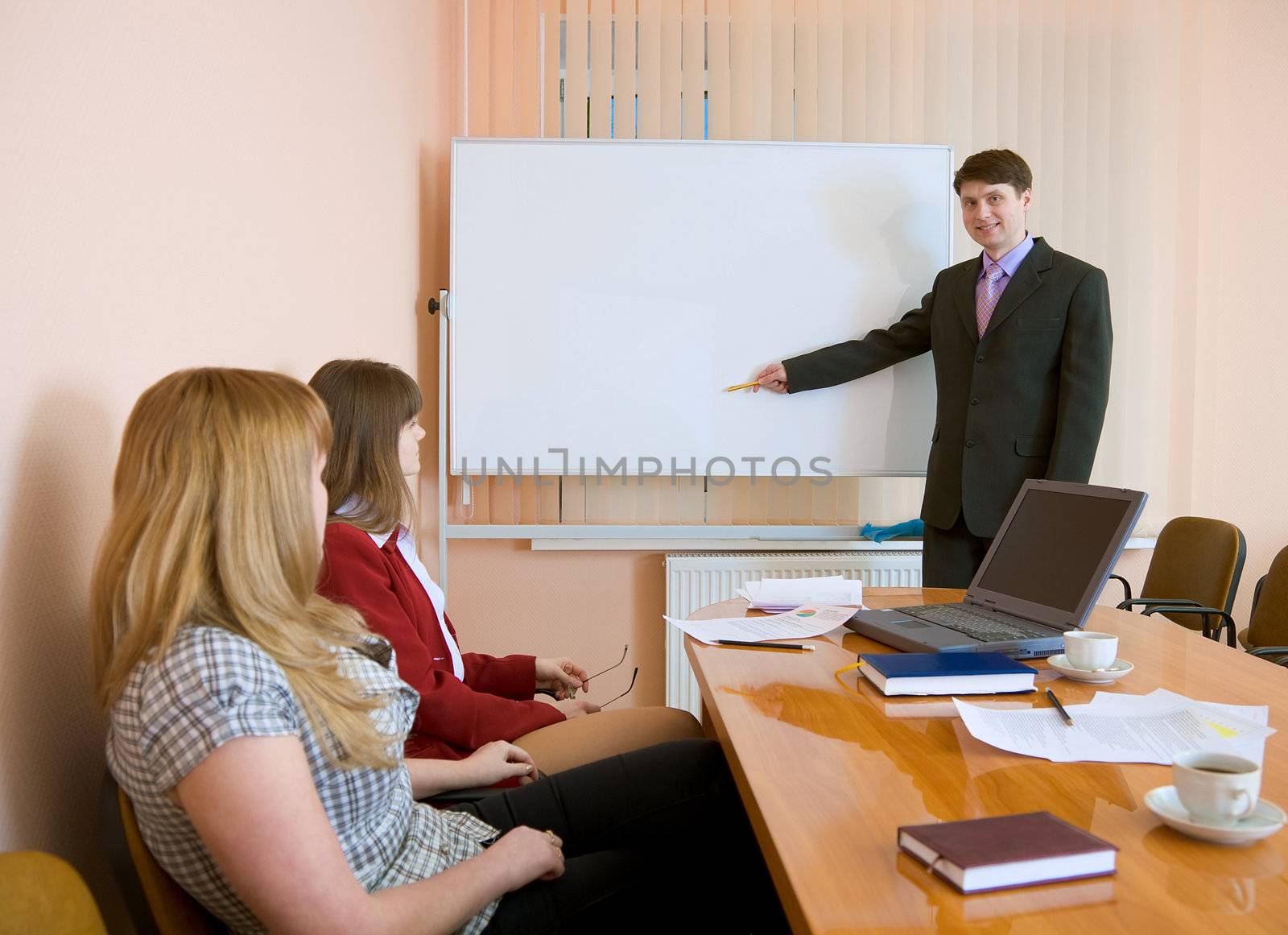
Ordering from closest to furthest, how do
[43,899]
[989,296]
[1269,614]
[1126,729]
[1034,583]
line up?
[43,899], [1126,729], [1034,583], [1269,614], [989,296]

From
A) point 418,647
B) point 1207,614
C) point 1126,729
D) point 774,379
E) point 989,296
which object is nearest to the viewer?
point 1126,729

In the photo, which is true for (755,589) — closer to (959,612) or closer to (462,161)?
(959,612)

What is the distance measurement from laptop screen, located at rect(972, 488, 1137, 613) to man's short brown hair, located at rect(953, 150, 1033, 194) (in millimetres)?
1183

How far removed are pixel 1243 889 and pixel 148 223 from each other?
57.0 inches

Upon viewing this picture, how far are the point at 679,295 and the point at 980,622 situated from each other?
171cm

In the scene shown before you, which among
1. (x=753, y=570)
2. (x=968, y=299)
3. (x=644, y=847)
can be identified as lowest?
(x=644, y=847)

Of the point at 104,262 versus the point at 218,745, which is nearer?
the point at 218,745

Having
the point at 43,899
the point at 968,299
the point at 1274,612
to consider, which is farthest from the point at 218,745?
the point at 1274,612

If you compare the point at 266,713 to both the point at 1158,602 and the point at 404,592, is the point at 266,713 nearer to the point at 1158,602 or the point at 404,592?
the point at 404,592

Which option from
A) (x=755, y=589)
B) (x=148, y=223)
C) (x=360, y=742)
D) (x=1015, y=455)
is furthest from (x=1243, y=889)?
(x=1015, y=455)

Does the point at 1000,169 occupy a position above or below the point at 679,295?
above

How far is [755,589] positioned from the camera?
81.9 inches

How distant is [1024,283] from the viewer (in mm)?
2721

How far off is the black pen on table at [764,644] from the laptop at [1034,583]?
0.44 feet
